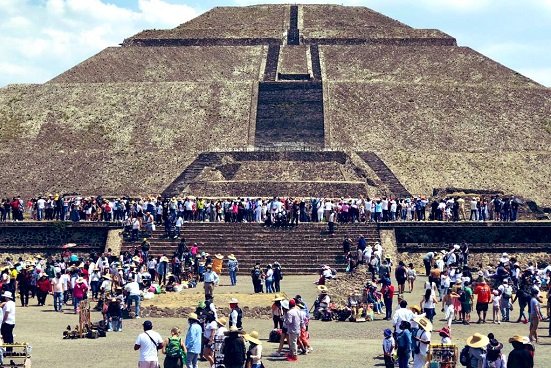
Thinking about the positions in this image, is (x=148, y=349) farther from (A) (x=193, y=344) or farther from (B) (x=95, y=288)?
(B) (x=95, y=288)

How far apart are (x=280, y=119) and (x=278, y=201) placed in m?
20.9

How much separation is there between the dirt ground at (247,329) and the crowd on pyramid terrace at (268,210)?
10540mm

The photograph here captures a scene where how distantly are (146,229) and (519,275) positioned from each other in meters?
14.4

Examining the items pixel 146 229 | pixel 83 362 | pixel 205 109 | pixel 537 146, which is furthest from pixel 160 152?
pixel 83 362

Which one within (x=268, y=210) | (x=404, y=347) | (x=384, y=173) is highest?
(x=384, y=173)

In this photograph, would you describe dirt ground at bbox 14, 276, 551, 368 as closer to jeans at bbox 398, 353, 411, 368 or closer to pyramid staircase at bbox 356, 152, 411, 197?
jeans at bbox 398, 353, 411, 368

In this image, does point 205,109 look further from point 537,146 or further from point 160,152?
point 537,146

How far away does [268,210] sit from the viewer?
39125 mm

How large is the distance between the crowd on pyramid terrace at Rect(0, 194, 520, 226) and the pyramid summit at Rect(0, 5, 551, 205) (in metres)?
6.64

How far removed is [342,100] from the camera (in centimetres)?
6153

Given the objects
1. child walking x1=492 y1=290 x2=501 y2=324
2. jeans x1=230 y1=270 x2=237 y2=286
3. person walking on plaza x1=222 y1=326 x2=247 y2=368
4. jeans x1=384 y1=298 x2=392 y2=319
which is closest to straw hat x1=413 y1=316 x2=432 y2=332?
person walking on plaza x1=222 y1=326 x2=247 y2=368

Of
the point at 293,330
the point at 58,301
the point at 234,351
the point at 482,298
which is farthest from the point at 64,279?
the point at 234,351

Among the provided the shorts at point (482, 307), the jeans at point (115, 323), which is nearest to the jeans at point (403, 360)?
the shorts at point (482, 307)

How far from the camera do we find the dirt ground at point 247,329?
1936 cm
